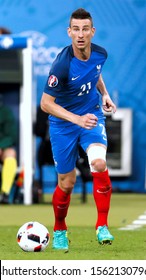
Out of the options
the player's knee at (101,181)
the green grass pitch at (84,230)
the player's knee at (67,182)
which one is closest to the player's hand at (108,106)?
the player's knee at (101,181)

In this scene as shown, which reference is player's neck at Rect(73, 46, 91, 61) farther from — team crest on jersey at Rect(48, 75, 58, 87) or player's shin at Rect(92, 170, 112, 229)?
player's shin at Rect(92, 170, 112, 229)

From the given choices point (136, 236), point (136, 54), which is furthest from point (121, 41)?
point (136, 236)

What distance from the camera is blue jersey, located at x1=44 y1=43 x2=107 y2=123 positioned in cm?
968

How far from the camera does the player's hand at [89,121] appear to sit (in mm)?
9250

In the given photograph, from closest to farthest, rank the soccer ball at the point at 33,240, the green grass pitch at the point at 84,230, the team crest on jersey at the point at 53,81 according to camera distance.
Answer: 1. the green grass pitch at the point at 84,230
2. the soccer ball at the point at 33,240
3. the team crest on jersey at the point at 53,81

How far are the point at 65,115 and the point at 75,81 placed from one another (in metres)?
0.39

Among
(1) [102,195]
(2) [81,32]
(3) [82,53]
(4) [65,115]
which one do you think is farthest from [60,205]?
(2) [81,32]

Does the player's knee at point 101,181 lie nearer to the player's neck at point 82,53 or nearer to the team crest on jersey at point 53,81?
the team crest on jersey at point 53,81

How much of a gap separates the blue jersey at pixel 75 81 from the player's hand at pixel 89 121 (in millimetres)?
537

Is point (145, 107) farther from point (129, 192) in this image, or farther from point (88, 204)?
point (88, 204)

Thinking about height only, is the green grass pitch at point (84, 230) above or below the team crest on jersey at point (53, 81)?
below

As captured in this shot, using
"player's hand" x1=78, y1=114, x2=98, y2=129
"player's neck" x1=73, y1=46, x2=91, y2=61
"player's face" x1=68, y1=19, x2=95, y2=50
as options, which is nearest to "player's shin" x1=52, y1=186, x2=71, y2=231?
"player's hand" x1=78, y1=114, x2=98, y2=129

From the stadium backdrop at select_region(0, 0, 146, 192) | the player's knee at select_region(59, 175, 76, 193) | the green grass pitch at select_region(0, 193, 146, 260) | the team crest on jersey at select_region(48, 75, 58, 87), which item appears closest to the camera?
the green grass pitch at select_region(0, 193, 146, 260)

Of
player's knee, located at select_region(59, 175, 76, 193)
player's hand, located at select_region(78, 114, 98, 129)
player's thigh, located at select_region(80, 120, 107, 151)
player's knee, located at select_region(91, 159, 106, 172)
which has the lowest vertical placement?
player's knee, located at select_region(59, 175, 76, 193)
